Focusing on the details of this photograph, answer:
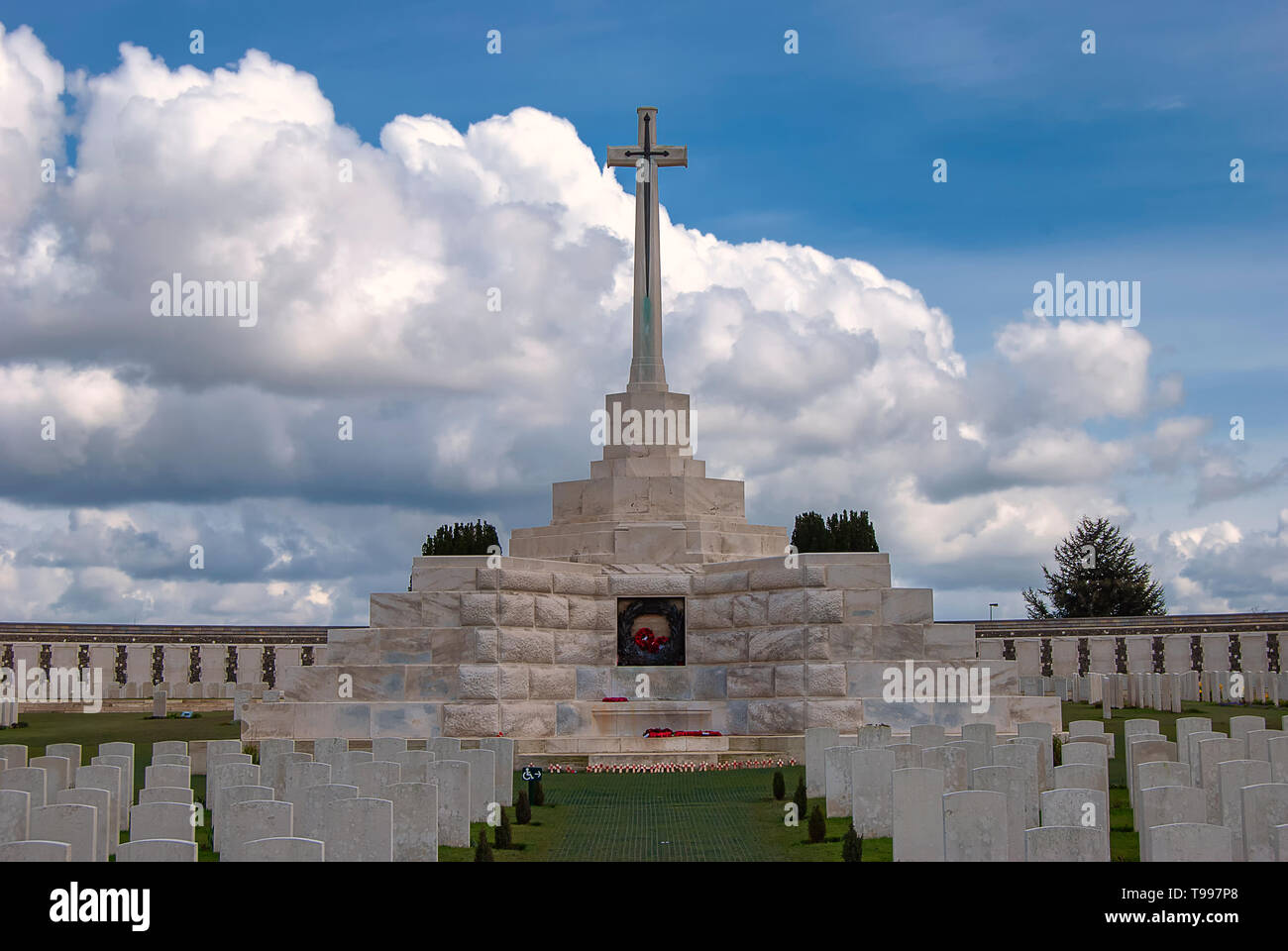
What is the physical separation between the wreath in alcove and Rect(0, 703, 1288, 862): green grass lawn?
463cm

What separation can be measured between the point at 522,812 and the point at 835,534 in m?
31.1

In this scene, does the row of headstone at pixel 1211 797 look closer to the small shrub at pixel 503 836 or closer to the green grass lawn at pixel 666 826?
the green grass lawn at pixel 666 826

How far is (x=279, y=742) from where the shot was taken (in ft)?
51.0

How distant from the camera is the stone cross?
2673cm

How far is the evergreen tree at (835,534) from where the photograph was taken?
43.6 meters

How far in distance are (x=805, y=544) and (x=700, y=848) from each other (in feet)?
109

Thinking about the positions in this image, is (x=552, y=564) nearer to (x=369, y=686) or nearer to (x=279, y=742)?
(x=369, y=686)

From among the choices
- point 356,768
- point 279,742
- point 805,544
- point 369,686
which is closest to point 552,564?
Answer: point 369,686

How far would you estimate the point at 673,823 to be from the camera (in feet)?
45.0

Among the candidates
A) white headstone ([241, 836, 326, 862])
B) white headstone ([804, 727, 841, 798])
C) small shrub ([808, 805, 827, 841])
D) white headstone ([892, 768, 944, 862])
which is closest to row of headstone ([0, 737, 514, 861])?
white headstone ([241, 836, 326, 862])

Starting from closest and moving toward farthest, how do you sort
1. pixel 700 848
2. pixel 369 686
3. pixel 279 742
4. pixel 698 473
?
pixel 700 848, pixel 279 742, pixel 369 686, pixel 698 473

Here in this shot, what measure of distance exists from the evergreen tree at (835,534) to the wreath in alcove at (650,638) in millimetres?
19703

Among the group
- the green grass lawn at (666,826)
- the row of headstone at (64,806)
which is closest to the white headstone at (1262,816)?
the green grass lawn at (666,826)

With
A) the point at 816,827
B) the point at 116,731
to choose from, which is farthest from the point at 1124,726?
the point at 116,731
